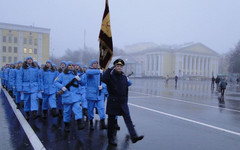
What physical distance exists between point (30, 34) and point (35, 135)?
63.1 m

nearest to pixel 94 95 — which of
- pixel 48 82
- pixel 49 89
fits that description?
pixel 49 89

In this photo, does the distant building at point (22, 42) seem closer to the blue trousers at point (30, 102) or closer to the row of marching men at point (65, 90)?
the row of marching men at point (65, 90)

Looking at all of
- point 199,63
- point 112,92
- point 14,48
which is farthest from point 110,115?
point 199,63

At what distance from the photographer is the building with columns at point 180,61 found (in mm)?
80688

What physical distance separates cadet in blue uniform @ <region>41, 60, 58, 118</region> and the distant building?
58.8 m

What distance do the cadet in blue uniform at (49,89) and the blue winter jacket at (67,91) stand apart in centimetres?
176

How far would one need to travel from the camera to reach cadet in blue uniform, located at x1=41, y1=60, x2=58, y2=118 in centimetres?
739

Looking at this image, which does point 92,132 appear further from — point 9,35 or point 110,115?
point 9,35

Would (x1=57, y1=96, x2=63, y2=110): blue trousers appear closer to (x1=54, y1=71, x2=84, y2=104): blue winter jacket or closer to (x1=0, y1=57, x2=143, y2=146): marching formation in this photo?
(x1=0, y1=57, x2=143, y2=146): marching formation

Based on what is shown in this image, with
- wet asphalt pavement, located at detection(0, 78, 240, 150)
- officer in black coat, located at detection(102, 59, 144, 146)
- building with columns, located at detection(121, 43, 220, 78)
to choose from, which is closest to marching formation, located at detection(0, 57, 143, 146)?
officer in black coat, located at detection(102, 59, 144, 146)

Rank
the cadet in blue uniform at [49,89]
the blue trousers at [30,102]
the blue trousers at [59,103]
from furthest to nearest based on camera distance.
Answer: the blue trousers at [59,103], the cadet in blue uniform at [49,89], the blue trousers at [30,102]

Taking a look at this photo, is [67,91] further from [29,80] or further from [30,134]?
[29,80]

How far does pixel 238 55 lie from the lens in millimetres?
54531

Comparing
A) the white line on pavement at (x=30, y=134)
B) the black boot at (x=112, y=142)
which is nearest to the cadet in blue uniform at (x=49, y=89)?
the white line on pavement at (x=30, y=134)
